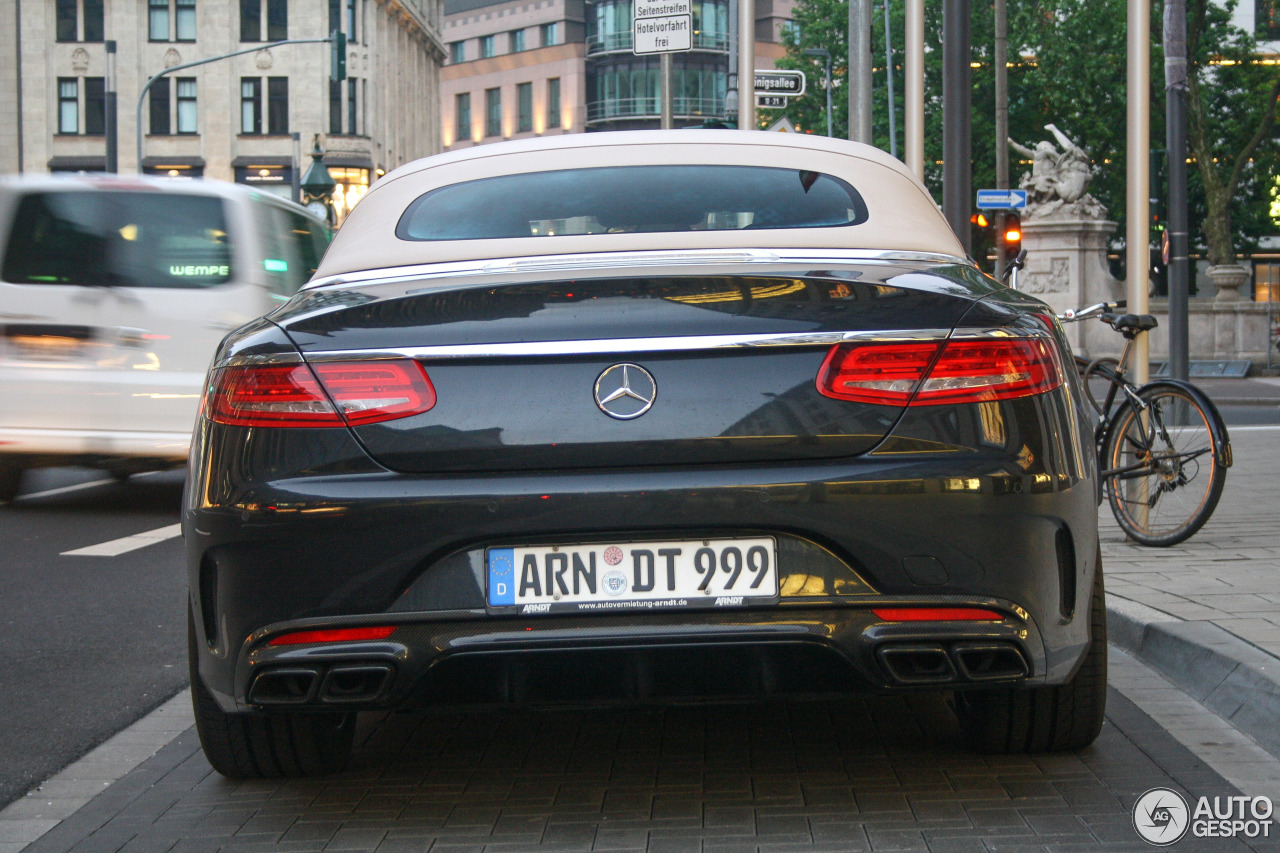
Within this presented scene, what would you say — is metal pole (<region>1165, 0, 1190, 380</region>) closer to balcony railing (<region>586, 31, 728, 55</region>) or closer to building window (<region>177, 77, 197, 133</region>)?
building window (<region>177, 77, 197, 133</region>)

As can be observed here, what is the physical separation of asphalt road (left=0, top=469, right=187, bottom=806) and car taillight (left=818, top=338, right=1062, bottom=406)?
2190mm

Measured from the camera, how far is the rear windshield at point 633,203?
4.28m

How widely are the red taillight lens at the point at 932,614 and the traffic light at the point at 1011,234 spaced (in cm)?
1498

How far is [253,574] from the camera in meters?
3.23

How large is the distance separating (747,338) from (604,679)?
0.71m

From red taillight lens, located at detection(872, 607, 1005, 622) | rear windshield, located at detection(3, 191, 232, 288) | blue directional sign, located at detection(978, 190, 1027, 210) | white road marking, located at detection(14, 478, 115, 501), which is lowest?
white road marking, located at detection(14, 478, 115, 501)

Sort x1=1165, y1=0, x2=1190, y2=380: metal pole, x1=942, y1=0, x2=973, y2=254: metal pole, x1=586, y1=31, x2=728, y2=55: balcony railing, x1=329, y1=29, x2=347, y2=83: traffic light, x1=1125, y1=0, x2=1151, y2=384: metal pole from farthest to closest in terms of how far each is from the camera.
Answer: x1=586, y1=31, x2=728, y2=55: balcony railing
x1=329, y1=29, x2=347, y2=83: traffic light
x1=1165, y1=0, x2=1190, y2=380: metal pole
x1=942, y1=0, x2=973, y2=254: metal pole
x1=1125, y1=0, x2=1151, y2=384: metal pole

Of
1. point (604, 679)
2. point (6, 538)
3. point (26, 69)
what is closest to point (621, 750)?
point (604, 679)

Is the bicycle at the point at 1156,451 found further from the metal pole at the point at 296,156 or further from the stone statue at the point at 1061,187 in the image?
the metal pole at the point at 296,156

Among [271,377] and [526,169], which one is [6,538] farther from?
[271,377]

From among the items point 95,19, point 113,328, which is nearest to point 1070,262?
point 113,328

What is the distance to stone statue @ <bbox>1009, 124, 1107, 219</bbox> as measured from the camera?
33.7 m

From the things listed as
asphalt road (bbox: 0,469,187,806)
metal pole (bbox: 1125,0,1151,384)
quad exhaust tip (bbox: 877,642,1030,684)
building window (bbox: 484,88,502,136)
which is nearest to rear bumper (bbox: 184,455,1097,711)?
quad exhaust tip (bbox: 877,642,1030,684)

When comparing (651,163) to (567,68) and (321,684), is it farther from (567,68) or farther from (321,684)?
(567,68)
